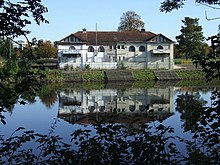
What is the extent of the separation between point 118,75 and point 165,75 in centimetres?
659

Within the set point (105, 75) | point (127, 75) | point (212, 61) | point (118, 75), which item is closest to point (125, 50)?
point (127, 75)

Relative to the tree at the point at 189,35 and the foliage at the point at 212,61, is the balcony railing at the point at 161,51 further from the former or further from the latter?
the foliage at the point at 212,61

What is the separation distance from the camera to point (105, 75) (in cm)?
4450

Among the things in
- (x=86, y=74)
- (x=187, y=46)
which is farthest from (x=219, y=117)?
(x=187, y=46)

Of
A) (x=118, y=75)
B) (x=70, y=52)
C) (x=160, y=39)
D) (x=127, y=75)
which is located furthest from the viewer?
(x=160, y=39)

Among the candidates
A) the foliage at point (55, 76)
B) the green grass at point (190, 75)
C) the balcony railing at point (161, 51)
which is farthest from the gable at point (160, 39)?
the foliage at point (55, 76)

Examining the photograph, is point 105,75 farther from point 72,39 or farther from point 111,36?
point 111,36

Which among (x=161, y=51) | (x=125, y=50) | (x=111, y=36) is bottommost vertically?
(x=161, y=51)

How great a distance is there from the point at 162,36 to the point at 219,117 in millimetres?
→ 47589

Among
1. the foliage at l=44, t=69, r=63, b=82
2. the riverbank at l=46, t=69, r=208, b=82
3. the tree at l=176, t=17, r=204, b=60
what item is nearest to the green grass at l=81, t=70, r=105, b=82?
the riverbank at l=46, t=69, r=208, b=82

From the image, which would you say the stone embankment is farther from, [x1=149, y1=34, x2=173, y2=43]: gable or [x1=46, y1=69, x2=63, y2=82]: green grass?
[x1=149, y1=34, x2=173, y2=43]: gable

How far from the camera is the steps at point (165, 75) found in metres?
44.9

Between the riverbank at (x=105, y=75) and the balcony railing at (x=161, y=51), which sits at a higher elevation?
the balcony railing at (x=161, y=51)

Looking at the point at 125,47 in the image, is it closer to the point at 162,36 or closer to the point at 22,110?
the point at 162,36
